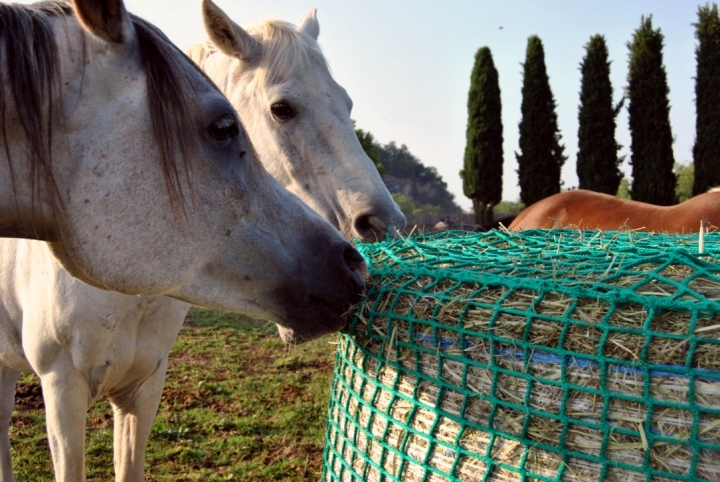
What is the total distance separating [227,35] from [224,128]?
147 cm

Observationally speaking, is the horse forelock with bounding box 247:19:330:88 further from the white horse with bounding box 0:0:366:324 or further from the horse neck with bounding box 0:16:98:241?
the horse neck with bounding box 0:16:98:241

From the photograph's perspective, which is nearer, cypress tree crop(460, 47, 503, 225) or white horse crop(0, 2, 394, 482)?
white horse crop(0, 2, 394, 482)

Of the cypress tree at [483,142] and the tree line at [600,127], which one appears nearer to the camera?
the tree line at [600,127]

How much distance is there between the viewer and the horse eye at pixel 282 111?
2.68 metres

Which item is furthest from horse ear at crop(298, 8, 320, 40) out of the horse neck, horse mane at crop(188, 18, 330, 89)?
the horse neck

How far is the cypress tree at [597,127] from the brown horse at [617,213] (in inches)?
566

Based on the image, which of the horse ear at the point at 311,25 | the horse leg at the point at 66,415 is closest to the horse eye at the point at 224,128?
the horse leg at the point at 66,415

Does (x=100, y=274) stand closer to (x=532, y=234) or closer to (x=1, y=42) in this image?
(x=1, y=42)

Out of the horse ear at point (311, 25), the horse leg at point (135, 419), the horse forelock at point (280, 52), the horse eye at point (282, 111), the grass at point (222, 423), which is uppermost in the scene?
the horse ear at point (311, 25)

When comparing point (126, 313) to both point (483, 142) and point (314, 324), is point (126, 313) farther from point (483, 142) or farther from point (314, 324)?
point (483, 142)

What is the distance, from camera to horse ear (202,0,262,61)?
8.38 feet

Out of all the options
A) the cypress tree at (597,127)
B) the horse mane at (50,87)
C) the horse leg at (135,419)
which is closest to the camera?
the horse mane at (50,87)

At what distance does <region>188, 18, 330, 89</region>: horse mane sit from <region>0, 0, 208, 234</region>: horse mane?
1277 mm

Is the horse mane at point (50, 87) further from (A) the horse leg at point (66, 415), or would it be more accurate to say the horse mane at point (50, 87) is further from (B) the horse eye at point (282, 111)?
(B) the horse eye at point (282, 111)
